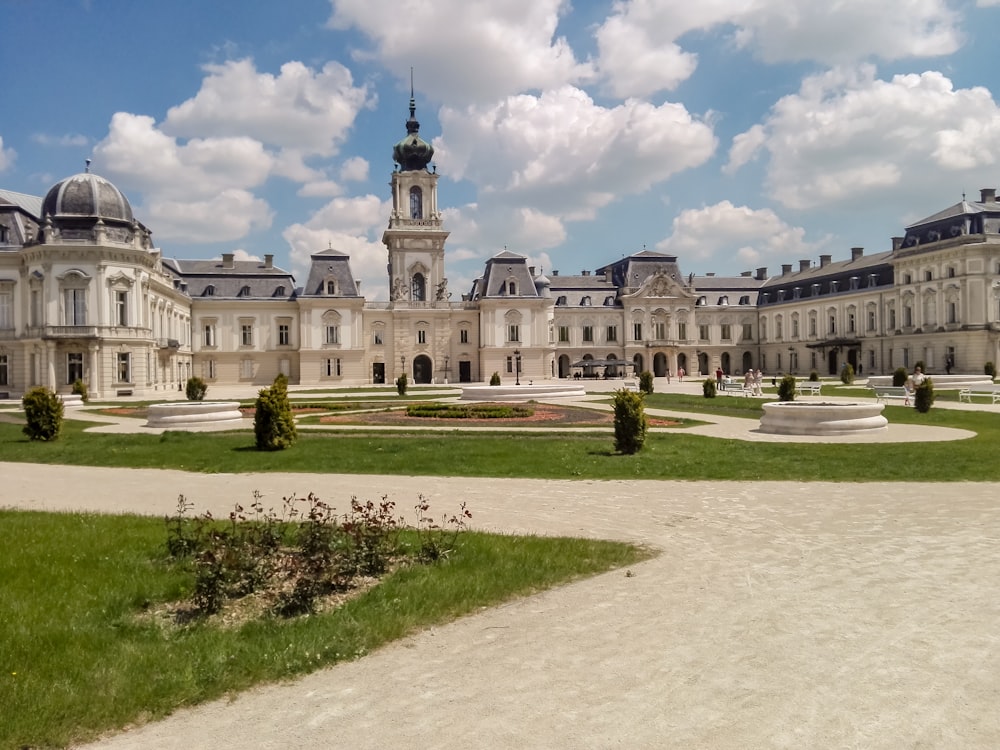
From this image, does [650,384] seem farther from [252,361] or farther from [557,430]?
[252,361]

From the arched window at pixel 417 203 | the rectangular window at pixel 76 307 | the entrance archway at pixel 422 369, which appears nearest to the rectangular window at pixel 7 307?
the rectangular window at pixel 76 307

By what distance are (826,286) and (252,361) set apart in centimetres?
6050

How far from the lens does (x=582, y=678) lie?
17.3 feet

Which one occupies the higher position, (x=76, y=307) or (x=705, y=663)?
(x=76, y=307)

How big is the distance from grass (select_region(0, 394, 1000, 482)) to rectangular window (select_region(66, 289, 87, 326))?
2926cm

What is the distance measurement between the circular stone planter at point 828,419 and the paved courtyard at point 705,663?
10.7 metres

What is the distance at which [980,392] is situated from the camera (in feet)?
124

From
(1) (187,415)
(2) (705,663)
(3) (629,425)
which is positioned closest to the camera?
(2) (705,663)

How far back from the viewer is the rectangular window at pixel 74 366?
48031 millimetres

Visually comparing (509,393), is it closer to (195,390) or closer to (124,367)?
(195,390)

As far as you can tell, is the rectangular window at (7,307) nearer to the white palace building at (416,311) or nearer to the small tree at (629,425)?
the white palace building at (416,311)

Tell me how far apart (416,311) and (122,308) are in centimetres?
2563

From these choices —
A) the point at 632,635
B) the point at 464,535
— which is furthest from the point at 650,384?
the point at 632,635

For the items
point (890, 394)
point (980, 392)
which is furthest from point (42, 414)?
point (980, 392)
